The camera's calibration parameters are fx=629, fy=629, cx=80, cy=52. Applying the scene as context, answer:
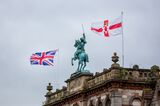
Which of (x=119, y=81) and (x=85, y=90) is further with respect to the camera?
(x=85, y=90)

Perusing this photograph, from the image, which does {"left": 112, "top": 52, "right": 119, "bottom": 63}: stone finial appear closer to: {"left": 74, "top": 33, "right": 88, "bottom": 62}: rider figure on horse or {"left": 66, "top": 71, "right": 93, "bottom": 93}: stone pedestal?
{"left": 66, "top": 71, "right": 93, "bottom": 93}: stone pedestal

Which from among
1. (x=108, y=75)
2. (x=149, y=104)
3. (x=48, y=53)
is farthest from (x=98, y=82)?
(x=48, y=53)

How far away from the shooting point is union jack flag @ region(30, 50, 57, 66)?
290 feet

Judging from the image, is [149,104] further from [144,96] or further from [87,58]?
[87,58]

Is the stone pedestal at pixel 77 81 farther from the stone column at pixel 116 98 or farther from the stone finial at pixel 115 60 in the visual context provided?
the stone column at pixel 116 98

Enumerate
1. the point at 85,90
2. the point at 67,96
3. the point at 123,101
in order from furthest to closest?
1. the point at 67,96
2. the point at 85,90
3. the point at 123,101

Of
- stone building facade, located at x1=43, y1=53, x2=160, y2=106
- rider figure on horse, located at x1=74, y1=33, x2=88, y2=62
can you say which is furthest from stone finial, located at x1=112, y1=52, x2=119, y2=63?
rider figure on horse, located at x1=74, y1=33, x2=88, y2=62

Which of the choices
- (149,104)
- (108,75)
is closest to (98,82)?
(108,75)

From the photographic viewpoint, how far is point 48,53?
88.7m

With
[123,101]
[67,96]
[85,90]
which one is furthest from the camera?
[67,96]

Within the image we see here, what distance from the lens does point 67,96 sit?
85.0 m

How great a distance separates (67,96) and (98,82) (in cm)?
894

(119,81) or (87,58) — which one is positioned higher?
(87,58)

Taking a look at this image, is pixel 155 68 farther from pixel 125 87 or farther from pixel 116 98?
pixel 116 98
